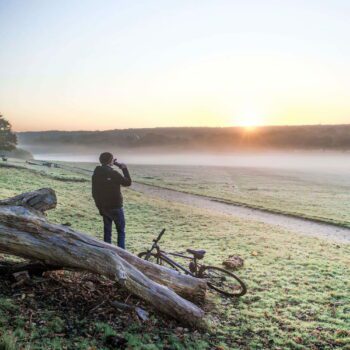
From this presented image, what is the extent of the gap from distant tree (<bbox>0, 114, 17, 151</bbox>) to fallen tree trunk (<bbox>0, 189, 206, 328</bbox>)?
252 ft

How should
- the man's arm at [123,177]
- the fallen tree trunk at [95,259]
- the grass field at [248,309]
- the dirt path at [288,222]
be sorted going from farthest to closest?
the dirt path at [288,222] < the man's arm at [123,177] < the fallen tree trunk at [95,259] < the grass field at [248,309]

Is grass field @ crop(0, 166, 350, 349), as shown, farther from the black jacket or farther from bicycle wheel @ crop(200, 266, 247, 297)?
the black jacket

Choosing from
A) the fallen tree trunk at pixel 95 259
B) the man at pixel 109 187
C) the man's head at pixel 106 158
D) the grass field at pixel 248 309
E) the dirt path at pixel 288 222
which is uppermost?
the man's head at pixel 106 158

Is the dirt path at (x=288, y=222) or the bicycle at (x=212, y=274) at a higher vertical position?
the bicycle at (x=212, y=274)

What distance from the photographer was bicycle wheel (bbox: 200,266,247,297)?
9820mm

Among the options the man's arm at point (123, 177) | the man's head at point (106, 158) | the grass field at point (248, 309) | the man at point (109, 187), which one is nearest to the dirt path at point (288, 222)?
the grass field at point (248, 309)

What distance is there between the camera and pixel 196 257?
9.88 meters

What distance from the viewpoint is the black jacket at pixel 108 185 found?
10430mm

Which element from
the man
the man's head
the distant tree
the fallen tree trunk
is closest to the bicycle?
the fallen tree trunk

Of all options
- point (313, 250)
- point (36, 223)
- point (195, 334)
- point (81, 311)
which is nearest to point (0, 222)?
point (36, 223)

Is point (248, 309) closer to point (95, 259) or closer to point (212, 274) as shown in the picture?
point (212, 274)

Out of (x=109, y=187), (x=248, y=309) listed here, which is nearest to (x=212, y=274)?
(x=248, y=309)

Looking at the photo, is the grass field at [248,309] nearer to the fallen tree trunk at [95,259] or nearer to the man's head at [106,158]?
the fallen tree trunk at [95,259]

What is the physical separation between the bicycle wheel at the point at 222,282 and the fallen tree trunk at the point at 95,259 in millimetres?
1601
